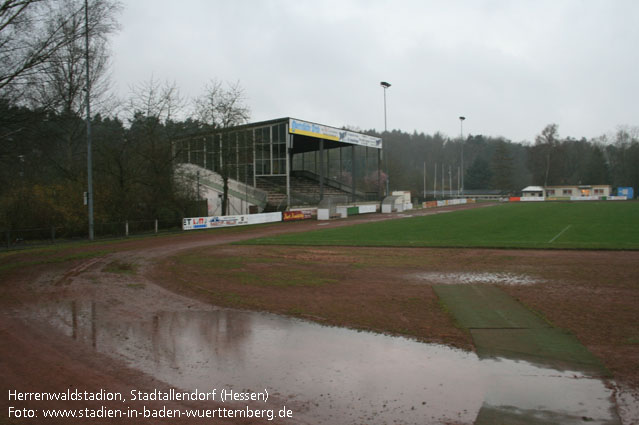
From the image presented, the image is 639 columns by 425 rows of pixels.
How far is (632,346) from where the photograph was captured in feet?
25.3

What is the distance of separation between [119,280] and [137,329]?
21.4ft

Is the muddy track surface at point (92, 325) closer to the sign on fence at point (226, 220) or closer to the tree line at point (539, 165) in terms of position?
the sign on fence at point (226, 220)

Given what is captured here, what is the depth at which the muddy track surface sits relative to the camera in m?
6.39

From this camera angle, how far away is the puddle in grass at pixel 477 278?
13.9m

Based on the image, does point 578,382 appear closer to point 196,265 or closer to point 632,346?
point 632,346

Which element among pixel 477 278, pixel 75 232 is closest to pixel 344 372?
pixel 477 278

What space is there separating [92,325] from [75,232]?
22.8 m

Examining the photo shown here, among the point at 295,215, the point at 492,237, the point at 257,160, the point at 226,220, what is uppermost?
the point at 257,160

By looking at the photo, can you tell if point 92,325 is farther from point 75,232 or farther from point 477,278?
point 75,232

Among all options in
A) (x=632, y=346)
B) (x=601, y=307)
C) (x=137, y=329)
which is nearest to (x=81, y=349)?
(x=137, y=329)

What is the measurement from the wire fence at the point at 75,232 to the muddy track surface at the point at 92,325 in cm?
648

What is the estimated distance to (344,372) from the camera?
6.87m

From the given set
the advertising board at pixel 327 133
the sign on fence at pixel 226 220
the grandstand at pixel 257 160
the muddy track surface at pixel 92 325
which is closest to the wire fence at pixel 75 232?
the sign on fence at pixel 226 220

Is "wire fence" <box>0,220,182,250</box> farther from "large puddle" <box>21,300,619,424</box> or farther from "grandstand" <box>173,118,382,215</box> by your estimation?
"large puddle" <box>21,300,619,424</box>
